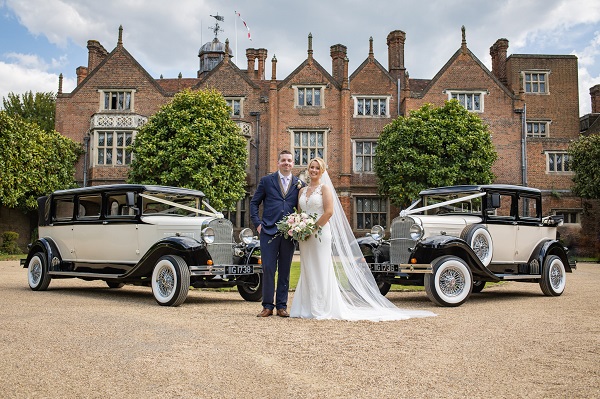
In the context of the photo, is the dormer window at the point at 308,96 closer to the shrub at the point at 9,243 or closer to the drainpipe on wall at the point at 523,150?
the drainpipe on wall at the point at 523,150

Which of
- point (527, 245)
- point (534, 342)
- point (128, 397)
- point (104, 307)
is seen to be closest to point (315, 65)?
point (527, 245)

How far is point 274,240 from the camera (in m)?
7.21

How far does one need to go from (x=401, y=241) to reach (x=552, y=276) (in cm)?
331

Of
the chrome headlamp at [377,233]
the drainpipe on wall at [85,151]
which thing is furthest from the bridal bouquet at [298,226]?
the drainpipe on wall at [85,151]

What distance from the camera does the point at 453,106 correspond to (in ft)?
84.1

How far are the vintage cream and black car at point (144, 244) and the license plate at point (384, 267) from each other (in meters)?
1.88

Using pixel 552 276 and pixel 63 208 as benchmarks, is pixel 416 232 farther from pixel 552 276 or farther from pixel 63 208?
pixel 63 208

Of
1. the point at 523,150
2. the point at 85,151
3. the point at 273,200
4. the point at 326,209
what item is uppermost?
the point at 523,150

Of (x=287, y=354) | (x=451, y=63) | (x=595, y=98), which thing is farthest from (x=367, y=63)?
(x=287, y=354)

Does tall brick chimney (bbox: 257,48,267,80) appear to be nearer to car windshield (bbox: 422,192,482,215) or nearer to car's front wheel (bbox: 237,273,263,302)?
car windshield (bbox: 422,192,482,215)

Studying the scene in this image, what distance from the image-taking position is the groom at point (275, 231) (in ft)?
23.3

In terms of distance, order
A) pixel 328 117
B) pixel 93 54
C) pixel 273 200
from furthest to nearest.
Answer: pixel 93 54, pixel 328 117, pixel 273 200

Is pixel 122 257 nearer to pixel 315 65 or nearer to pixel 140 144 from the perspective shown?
pixel 140 144

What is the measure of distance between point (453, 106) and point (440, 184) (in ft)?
12.5
